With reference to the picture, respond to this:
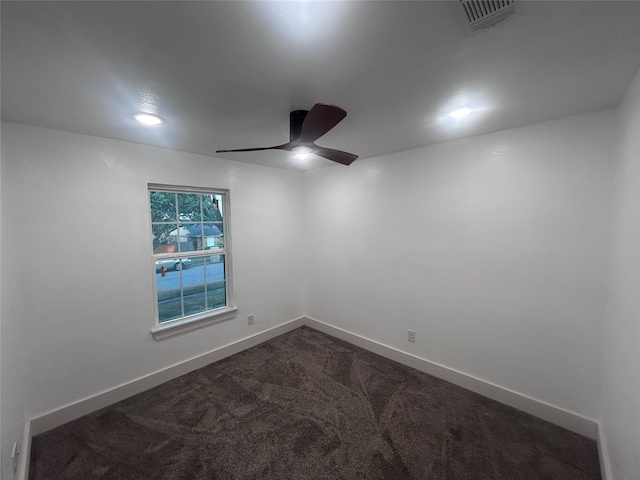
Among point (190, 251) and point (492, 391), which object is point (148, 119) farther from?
point (492, 391)

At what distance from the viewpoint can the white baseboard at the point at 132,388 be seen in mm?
1982

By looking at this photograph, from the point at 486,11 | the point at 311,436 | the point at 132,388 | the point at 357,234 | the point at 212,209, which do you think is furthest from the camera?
the point at 357,234

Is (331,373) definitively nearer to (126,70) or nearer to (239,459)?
(239,459)

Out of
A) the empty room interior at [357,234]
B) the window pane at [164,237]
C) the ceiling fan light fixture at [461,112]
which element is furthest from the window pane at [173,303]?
the ceiling fan light fixture at [461,112]

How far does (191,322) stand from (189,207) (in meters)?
1.27

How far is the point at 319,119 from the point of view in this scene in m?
1.37

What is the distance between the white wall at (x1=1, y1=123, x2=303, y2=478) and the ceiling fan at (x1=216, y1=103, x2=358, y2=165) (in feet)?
4.98

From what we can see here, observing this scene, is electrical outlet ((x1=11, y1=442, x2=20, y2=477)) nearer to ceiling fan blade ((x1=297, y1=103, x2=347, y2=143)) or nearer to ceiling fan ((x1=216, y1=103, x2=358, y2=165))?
ceiling fan ((x1=216, y1=103, x2=358, y2=165))

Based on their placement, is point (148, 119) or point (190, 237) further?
point (190, 237)

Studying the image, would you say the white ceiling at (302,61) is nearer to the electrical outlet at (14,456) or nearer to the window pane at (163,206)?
the window pane at (163,206)

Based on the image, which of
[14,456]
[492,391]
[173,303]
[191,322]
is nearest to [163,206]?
[191,322]

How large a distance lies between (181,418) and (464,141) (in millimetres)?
3437

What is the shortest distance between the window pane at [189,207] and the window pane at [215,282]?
51cm

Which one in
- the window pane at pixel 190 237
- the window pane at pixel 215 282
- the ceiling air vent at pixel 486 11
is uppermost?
the ceiling air vent at pixel 486 11
